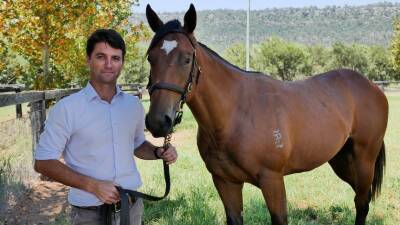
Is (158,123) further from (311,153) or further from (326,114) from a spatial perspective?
(326,114)

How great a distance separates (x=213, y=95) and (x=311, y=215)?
2.25 metres

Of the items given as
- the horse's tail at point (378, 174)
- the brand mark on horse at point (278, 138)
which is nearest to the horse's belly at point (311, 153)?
the brand mark on horse at point (278, 138)

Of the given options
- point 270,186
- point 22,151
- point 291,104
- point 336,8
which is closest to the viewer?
point 270,186

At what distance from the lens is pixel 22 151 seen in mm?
5508

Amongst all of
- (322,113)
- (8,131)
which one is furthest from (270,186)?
(8,131)

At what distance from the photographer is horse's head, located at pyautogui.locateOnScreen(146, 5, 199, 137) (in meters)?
2.20

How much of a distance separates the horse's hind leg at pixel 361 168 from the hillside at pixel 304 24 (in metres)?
119

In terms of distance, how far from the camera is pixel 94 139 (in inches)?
74.9

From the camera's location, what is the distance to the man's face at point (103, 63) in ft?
6.33

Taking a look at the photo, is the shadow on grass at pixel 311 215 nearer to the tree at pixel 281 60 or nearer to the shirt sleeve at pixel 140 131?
the shirt sleeve at pixel 140 131

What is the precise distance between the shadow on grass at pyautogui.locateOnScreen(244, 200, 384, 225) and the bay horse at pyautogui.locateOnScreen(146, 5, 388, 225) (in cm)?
25

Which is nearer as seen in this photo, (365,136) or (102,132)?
(102,132)

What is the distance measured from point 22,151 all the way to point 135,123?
401 cm

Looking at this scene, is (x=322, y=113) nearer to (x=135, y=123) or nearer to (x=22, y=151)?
(x=135, y=123)
